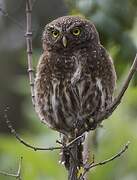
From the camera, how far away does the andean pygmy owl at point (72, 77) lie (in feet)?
19.3

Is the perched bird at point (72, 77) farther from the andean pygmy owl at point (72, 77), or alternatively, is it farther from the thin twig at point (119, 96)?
the thin twig at point (119, 96)

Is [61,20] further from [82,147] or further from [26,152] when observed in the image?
[26,152]

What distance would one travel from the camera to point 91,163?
→ 216 inches

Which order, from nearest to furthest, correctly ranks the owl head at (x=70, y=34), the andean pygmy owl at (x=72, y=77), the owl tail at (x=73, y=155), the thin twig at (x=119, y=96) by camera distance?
the thin twig at (x=119, y=96) < the owl tail at (x=73, y=155) < the andean pygmy owl at (x=72, y=77) < the owl head at (x=70, y=34)

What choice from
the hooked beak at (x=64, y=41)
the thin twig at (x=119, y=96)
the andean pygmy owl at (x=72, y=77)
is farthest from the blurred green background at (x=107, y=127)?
the thin twig at (x=119, y=96)

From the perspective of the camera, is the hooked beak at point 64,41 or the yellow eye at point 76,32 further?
the yellow eye at point 76,32

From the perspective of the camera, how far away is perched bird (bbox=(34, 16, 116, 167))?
5891 mm

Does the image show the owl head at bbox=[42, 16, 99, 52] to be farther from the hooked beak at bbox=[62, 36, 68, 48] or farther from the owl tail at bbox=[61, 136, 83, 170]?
the owl tail at bbox=[61, 136, 83, 170]

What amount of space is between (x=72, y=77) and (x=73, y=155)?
2.19 ft

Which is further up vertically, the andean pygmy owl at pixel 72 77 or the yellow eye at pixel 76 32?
the yellow eye at pixel 76 32

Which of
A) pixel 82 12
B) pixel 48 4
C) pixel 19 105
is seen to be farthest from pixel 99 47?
pixel 48 4

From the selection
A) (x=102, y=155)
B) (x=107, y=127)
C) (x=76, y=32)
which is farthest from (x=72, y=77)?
(x=107, y=127)

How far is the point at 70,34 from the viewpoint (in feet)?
19.9

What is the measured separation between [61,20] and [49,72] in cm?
41
